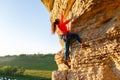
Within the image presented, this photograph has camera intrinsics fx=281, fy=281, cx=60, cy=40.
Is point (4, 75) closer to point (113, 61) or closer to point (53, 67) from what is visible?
point (53, 67)

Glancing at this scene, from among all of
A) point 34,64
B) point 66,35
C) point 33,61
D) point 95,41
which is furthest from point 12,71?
point 95,41

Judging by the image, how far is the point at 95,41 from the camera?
597 inches

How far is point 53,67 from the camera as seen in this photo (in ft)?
285

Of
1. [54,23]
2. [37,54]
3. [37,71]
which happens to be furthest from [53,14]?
[37,54]

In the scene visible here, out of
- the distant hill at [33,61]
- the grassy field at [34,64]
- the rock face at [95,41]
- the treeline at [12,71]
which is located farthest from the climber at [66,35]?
the distant hill at [33,61]

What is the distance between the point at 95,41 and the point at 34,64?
80700 mm

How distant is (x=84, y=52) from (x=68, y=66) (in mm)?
3073

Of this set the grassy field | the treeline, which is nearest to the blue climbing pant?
the grassy field

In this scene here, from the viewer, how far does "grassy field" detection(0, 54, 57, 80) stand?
3155 inches

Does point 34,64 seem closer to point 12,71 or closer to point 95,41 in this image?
point 12,71

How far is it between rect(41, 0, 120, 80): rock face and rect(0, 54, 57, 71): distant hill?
69516 mm

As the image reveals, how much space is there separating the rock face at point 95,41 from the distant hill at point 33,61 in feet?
228

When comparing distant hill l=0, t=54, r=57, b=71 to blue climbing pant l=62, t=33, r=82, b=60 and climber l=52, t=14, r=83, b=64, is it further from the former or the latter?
blue climbing pant l=62, t=33, r=82, b=60

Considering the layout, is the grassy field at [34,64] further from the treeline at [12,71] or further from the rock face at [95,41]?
the rock face at [95,41]
